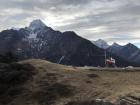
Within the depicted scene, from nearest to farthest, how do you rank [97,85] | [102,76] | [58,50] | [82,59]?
[97,85]
[102,76]
[82,59]
[58,50]

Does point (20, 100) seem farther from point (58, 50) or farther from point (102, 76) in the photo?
point (58, 50)

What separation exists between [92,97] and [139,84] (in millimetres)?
5771

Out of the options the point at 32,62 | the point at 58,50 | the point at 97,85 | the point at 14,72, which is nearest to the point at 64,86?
the point at 97,85

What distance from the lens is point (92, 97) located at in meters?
51.8

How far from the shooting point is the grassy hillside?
5208 centimetres

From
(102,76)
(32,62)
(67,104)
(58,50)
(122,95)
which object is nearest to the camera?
(122,95)

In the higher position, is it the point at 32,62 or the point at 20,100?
the point at 32,62

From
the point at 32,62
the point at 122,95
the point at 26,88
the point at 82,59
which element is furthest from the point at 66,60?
the point at 122,95

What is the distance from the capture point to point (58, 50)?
193m

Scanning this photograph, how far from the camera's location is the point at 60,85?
194ft

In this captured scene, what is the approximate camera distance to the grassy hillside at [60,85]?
52.1m

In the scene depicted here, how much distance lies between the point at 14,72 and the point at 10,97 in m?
5.43

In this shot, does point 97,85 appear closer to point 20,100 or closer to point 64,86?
point 64,86

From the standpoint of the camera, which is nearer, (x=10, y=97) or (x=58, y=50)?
(x=10, y=97)
